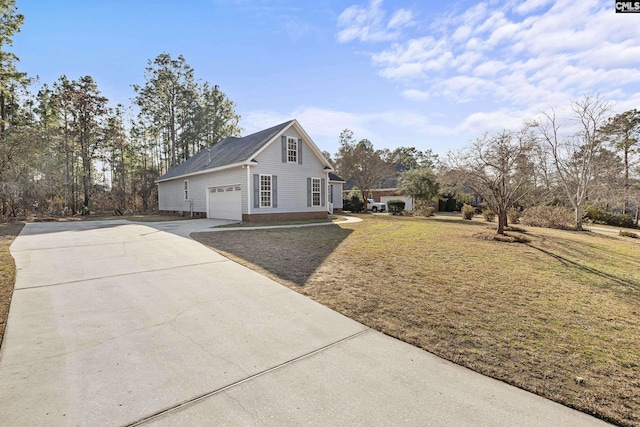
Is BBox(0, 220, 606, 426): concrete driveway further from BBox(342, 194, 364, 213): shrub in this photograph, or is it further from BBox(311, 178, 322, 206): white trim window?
BBox(342, 194, 364, 213): shrub

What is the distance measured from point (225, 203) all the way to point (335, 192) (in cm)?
1124

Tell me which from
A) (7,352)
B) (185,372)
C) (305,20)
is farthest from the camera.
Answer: (305,20)

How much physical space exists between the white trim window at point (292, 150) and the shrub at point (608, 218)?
22778mm

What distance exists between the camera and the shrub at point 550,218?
16.4 m

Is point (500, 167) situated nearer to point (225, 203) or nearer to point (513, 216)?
point (513, 216)

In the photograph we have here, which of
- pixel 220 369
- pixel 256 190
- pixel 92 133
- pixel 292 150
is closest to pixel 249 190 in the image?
pixel 256 190

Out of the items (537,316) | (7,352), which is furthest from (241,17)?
(537,316)

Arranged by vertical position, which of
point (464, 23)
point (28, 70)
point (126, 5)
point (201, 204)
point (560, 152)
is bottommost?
point (201, 204)

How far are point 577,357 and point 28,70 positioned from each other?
33784 millimetres

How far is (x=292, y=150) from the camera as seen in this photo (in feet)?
57.1

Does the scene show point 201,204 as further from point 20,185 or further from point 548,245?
point 548,245

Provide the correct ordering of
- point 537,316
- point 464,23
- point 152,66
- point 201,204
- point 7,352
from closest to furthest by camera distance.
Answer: point 7,352
point 537,316
point 464,23
point 201,204
point 152,66

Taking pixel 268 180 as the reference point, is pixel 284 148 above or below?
above

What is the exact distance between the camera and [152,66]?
31781 millimetres
